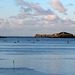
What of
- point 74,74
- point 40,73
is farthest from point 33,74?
point 74,74

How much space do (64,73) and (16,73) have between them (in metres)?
4.62

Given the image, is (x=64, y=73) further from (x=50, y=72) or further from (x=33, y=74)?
(x=33, y=74)

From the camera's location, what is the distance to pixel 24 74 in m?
20.9

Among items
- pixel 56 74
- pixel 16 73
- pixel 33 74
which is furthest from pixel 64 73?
pixel 16 73

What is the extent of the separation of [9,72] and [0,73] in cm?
A: 111

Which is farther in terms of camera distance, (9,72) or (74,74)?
(9,72)

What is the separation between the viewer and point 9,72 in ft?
72.5

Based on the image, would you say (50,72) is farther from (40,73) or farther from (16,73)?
(16,73)

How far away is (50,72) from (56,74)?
1.11 meters

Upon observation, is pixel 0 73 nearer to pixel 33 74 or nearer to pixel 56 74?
pixel 33 74

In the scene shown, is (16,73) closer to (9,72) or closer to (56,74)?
(9,72)

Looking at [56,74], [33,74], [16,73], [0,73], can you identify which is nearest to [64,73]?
[56,74]

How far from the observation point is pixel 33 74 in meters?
21.1

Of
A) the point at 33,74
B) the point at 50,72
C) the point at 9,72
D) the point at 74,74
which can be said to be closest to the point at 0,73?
the point at 9,72
